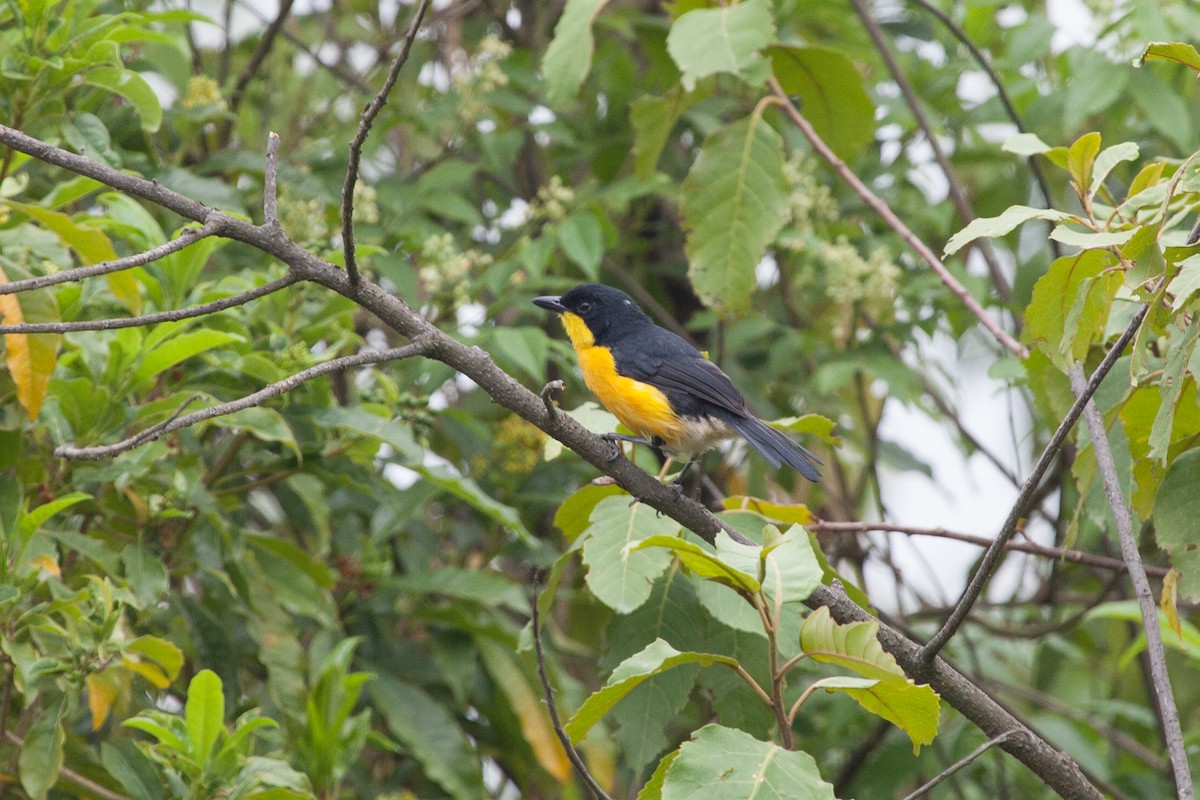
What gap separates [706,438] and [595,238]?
0.78 m

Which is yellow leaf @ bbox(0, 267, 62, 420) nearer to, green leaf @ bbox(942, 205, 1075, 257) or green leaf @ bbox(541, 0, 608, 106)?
green leaf @ bbox(541, 0, 608, 106)

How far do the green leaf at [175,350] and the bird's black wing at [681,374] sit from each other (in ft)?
4.80

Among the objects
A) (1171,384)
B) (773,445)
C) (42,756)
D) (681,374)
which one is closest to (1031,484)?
(1171,384)

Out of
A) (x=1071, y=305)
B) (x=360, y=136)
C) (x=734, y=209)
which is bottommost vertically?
(x=1071, y=305)

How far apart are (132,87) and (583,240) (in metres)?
1.50

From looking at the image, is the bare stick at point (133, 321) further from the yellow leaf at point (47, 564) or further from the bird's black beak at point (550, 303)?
the bird's black beak at point (550, 303)

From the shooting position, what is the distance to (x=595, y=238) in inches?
166

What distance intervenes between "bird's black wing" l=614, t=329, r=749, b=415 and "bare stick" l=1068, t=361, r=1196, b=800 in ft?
4.88

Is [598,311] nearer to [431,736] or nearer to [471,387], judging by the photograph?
[471,387]

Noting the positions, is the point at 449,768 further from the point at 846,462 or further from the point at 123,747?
the point at 846,462

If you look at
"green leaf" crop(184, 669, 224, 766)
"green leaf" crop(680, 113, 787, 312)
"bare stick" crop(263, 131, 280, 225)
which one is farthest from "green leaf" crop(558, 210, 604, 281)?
"bare stick" crop(263, 131, 280, 225)

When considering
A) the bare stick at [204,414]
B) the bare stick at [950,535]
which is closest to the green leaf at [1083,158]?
the bare stick at [950,535]

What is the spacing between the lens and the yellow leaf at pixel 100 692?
2881 mm

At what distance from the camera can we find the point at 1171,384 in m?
2.19
